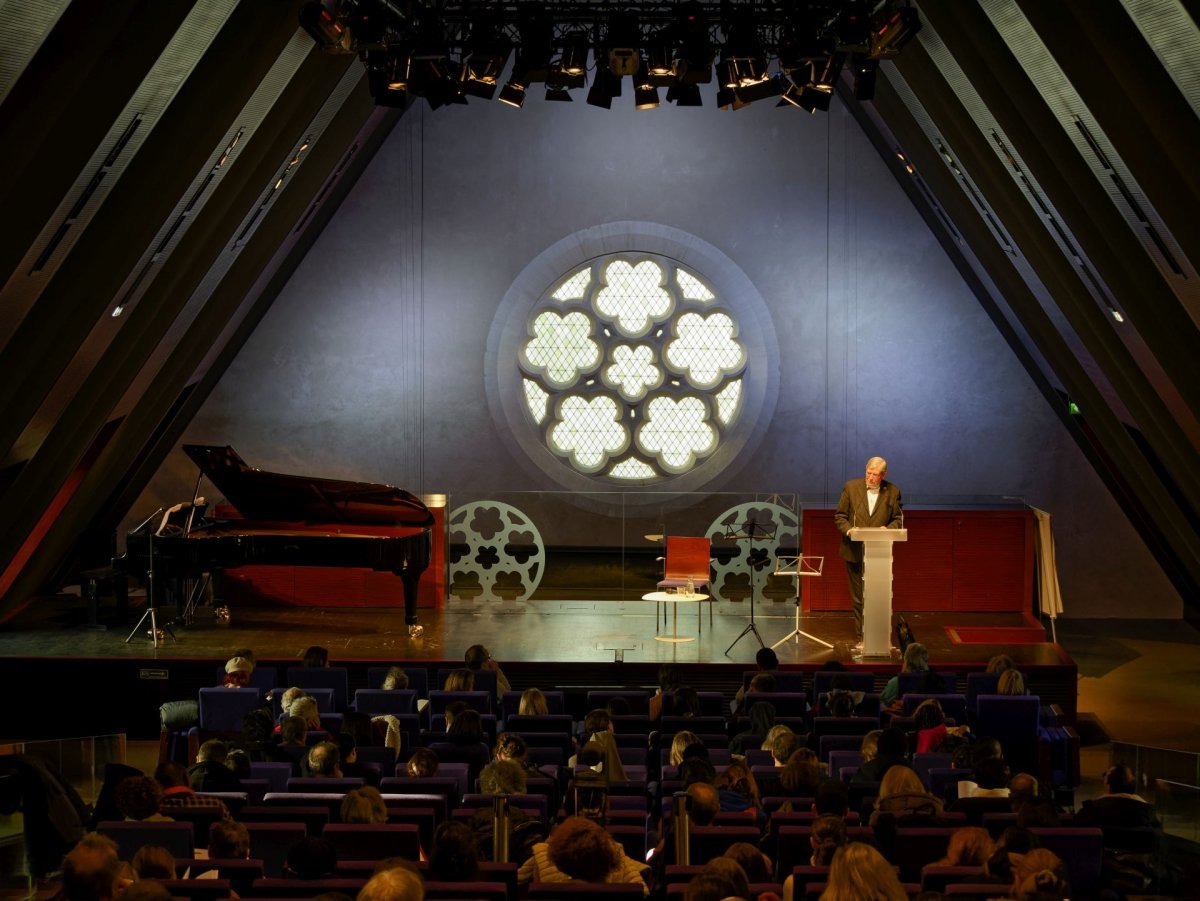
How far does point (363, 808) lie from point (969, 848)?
91.6 inches

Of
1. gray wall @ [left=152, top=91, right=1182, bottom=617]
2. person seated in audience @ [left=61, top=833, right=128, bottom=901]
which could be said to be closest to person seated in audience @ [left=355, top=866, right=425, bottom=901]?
person seated in audience @ [left=61, top=833, right=128, bottom=901]

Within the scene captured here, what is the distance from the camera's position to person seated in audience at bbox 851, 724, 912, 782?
6.98 metres

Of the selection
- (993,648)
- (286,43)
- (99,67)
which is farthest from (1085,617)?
(99,67)

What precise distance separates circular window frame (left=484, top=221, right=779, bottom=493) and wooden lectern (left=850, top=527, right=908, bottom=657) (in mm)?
5010

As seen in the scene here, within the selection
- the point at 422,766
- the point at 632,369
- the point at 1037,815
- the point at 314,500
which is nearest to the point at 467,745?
the point at 422,766

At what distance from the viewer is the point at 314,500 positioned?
40.1ft

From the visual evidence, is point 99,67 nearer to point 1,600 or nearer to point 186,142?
point 186,142

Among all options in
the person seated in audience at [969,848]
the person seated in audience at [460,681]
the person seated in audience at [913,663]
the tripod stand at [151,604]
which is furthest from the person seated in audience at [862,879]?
the tripod stand at [151,604]

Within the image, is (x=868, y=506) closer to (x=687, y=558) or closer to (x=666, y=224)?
(x=687, y=558)

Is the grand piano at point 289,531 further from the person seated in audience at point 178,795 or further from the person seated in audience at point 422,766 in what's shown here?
the person seated in audience at point 178,795

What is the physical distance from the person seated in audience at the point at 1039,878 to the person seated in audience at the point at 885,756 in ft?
6.77

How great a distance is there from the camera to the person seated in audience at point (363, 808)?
5.79 meters

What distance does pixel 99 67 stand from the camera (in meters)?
7.20

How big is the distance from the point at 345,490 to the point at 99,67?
18.0 ft
